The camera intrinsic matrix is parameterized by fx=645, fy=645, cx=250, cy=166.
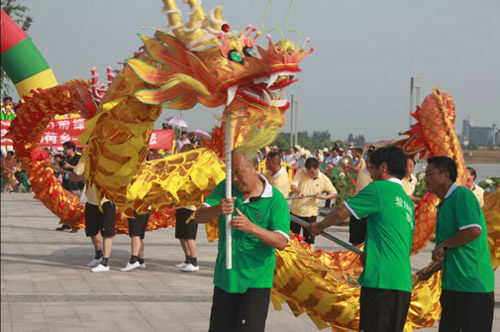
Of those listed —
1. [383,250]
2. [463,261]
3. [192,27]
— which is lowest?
[463,261]

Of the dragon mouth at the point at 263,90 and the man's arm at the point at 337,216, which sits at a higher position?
the dragon mouth at the point at 263,90

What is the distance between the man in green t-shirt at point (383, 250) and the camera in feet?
12.4

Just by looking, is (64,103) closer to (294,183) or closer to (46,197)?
(46,197)

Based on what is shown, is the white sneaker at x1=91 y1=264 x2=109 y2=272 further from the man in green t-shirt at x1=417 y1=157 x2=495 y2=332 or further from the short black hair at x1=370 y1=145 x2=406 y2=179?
the short black hair at x1=370 y1=145 x2=406 y2=179

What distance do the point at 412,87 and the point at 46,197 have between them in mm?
7927

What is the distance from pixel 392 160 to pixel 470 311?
3.66 feet

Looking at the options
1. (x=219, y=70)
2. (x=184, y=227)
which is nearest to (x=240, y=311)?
(x=219, y=70)

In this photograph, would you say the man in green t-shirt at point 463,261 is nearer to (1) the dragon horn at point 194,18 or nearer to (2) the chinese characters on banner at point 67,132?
(1) the dragon horn at point 194,18

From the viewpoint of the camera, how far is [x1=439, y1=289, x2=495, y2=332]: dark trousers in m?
4.08

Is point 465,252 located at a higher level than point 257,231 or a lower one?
lower

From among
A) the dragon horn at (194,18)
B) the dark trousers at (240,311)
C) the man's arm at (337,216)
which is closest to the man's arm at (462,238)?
the man's arm at (337,216)

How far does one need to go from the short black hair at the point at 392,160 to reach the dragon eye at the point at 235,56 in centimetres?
101

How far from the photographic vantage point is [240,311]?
3691 millimetres

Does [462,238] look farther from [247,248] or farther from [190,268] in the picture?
[190,268]
